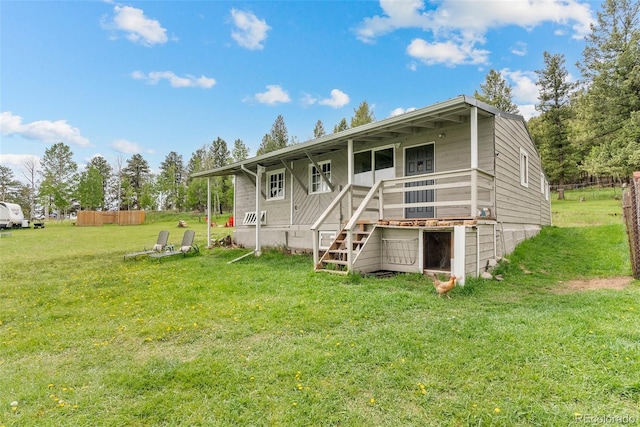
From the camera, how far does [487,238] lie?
6812 mm

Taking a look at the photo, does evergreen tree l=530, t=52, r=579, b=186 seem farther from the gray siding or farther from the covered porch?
the gray siding

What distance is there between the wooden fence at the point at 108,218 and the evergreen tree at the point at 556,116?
37827mm

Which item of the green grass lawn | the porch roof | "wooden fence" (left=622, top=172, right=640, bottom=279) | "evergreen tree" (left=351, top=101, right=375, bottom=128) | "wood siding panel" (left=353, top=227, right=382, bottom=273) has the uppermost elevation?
"evergreen tree" (left=351, top=101, right=375, bottom=128)

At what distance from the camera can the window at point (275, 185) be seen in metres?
11.9

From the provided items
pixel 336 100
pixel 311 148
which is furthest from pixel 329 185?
pixel 336 100

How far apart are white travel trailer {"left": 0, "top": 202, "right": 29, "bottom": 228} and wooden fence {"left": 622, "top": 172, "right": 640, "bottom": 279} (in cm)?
3518

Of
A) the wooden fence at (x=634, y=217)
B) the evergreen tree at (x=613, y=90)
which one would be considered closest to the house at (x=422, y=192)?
the wooden fence at (x=634, y=217)

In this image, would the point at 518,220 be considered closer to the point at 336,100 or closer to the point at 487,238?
the point at 487,238

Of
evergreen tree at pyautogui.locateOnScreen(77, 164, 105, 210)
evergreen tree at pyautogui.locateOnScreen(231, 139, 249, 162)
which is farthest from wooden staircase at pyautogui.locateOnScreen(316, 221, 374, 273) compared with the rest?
evergreen tree at pyautogui.locateOnScreen(77, 164, 105, 210)

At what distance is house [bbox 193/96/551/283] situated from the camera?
6.34 meters

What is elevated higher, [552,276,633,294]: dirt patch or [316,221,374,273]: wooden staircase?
[316,221,374,273]: wooden staircase

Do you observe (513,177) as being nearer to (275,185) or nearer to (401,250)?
(401,250)

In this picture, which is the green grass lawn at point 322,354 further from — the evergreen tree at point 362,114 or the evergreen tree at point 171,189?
the evergreen tree at point 171,189

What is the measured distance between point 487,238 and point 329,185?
4667 millimetres
